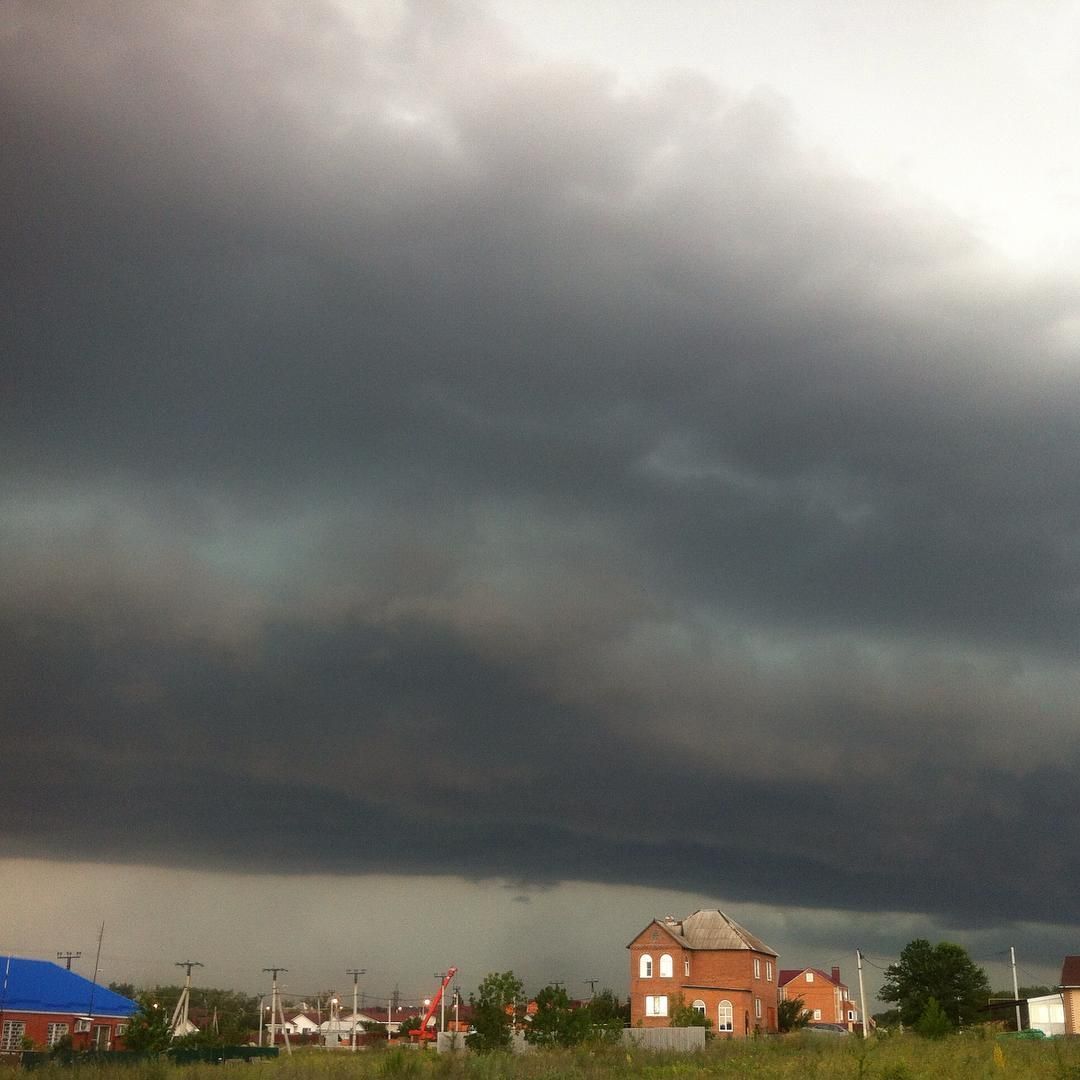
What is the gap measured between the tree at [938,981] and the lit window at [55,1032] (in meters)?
58.7

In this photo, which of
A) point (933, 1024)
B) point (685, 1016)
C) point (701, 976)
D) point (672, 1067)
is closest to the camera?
point (672, 1067)

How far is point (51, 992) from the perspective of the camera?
86.3 metres

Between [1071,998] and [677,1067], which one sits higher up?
[677,1067]

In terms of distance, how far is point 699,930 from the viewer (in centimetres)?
9362

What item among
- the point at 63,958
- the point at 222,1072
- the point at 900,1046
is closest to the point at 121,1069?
the point at 222,1072

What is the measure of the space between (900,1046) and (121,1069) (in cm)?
2849

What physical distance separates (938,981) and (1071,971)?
27.9 m

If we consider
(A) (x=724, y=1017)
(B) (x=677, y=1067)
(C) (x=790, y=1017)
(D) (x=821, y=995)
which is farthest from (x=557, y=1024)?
(D) (x=821, y=995)

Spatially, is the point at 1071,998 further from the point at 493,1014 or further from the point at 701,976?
the point at 493,1014

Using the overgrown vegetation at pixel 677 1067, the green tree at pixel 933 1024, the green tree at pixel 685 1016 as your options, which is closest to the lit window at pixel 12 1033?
the green tree at pixel 685 1016

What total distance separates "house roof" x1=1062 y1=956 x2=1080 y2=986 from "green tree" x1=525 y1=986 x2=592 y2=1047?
3901cm

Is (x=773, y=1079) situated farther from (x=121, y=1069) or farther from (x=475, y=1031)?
(x=475, y=1031)

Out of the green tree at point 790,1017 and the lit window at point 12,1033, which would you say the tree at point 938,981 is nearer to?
the green tree at point 790,1017

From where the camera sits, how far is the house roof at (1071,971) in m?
77.7
